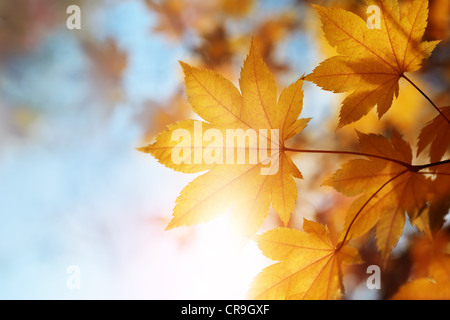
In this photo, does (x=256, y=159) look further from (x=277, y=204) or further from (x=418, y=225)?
(x=418, y=225)

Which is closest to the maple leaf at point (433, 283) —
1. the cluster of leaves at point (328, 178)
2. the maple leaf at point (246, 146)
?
the cluster of leaves at point (328, 178)

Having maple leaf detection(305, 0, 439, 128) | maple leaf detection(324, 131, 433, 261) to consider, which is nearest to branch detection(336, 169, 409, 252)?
maple leaf detection(324, 131, 433, 261)

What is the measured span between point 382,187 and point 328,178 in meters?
0.09

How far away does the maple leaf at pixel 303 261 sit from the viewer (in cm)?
49

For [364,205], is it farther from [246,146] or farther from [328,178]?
[246,146]

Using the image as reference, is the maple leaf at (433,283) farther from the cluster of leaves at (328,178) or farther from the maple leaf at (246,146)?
the maple leaf at (246,146)

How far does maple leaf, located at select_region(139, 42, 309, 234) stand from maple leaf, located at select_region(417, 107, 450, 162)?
247 millimetres

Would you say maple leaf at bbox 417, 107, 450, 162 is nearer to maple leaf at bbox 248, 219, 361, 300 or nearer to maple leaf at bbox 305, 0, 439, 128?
maple leaf at bbox 305, 0, 439, 128

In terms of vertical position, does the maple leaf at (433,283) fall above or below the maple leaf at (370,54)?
below

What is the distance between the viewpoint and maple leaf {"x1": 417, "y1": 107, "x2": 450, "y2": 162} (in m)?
0.53

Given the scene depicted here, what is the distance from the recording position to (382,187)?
1.69 ft

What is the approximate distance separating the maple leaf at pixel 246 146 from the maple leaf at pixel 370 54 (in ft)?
0.24

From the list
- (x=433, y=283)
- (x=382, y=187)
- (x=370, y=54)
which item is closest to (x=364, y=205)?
(x=382, y=187)
